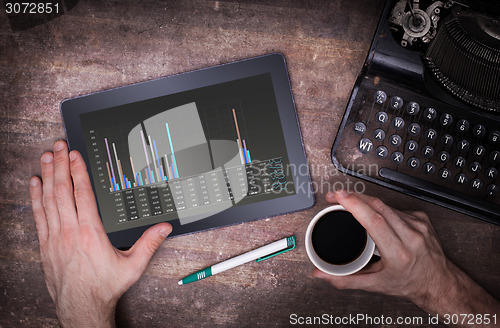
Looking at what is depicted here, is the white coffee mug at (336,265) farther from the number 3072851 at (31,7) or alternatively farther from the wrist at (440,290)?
the number 3072851 at (31,7)

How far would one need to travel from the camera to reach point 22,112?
4.37ft

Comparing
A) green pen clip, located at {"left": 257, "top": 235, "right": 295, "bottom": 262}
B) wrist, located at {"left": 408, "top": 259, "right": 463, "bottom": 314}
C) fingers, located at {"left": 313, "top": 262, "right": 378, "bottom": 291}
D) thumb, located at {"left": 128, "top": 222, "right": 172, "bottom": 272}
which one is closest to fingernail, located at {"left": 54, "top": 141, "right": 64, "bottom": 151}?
thumb, located at {"left": 128, "top": 222, "right": 172, "bottom": 272}

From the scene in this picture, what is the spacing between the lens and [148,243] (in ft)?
3.96

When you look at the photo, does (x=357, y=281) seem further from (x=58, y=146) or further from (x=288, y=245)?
(x=58, y=146)

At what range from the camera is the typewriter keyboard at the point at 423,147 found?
46.9 inches

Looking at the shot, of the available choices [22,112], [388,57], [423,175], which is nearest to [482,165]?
[423,175]

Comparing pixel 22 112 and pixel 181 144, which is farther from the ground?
pixel 22 112

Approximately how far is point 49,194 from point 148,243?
0.45 meters

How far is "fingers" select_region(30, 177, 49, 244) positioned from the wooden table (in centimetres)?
5

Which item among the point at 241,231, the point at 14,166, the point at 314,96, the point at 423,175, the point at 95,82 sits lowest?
the point at 241,231

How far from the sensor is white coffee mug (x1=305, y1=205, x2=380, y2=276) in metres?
1.11

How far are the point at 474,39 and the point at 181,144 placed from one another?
3.49 feet

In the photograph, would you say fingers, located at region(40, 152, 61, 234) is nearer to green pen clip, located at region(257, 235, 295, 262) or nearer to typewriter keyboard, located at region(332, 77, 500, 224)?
green pen clip, located at region(257, 235, 295, 262)

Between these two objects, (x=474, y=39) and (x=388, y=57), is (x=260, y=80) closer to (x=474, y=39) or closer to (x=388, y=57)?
(x=388, y=57)
